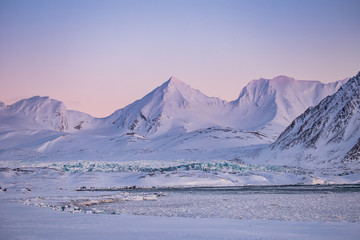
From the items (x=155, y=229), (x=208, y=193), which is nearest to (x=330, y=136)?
(x=208, y=193)

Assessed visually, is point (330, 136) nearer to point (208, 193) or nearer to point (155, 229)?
point (208, 193)

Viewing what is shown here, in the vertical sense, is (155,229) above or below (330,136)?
below

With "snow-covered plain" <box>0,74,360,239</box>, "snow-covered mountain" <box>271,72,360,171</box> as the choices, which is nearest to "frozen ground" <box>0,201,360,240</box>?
"snow-covered plain" <box>0,74,360,239</box>

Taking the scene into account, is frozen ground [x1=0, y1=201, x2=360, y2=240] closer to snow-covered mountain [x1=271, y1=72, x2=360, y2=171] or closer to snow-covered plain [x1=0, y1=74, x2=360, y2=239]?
snow-covered plain [x1=0, y1=74, x2=360, y2=239]

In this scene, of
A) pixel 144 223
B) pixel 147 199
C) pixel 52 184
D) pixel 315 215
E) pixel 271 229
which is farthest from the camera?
pixel 52 184

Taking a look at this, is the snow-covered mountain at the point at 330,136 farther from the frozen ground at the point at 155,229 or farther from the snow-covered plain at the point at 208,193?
the frozen ground at the point at 155,229

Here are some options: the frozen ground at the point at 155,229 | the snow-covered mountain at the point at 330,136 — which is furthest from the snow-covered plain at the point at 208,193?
the snow-covered mountain at the point at 330,136

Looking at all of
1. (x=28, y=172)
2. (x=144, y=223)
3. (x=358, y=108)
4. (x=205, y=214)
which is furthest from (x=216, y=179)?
(x=358, y=108)

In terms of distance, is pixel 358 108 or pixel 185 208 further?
pixel 358 108

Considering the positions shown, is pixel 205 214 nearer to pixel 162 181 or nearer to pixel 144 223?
pixel 144 223
